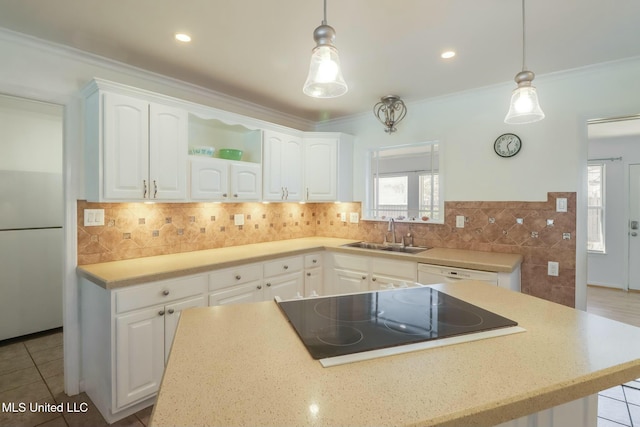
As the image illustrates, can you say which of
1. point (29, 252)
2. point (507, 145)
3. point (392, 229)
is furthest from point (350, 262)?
point (29, 252)

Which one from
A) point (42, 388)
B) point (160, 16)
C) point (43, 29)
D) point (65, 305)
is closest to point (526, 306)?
point (160, 16)

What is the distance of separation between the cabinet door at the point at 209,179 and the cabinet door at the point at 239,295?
793 millimetres

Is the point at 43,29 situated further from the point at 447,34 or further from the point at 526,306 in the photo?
the point at 526,306

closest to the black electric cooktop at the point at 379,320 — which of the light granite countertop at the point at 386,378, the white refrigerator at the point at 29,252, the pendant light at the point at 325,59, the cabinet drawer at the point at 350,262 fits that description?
the light granite countertop at the point at 386,378

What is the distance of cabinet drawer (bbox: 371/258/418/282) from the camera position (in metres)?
2.70

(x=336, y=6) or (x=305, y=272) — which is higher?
(x=336, y=6)

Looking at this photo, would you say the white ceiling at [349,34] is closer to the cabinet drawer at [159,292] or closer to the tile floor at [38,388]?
the cabinet drawer at [159,292]

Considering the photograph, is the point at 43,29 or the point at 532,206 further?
the point at 532,206

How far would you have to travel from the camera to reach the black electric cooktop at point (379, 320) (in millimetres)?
952

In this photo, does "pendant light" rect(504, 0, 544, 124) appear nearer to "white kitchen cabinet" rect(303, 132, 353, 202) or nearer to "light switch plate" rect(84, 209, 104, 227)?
"white kitchen cabinet" rect(303, 132, 353, 202)

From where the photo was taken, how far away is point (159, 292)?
2.02 m

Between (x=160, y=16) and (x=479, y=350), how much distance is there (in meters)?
2.20

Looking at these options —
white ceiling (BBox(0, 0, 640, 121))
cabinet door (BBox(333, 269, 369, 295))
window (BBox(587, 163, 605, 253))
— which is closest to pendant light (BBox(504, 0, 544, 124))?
white ceiling (BBox(0, 0, 640, 121))

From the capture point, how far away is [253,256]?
260 centimetres
